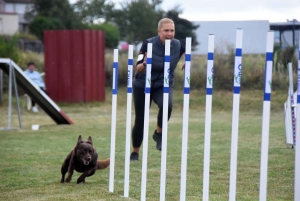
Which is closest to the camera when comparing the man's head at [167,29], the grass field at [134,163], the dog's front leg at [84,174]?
the grass field at [134,163]

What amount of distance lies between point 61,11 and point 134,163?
41859mm

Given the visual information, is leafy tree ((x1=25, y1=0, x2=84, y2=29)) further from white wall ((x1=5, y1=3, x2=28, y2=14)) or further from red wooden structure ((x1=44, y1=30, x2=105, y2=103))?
white wall ((x1=5, y1=3, x2=28, y2=14))

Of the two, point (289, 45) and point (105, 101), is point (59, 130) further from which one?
point (289, 45)

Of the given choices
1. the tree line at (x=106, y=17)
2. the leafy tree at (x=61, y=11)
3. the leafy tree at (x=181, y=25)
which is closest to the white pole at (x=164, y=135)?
the leafy tree at (x=181, y=25)

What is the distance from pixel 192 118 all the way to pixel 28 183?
11.5 m

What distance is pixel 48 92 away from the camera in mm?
22484

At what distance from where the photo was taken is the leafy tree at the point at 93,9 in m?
49.2

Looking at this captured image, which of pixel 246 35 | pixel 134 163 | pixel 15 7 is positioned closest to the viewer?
pixel 134 163

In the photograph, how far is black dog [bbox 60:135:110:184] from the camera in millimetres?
6785

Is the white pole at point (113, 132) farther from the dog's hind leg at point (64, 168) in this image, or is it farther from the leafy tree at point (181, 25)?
the leafy tree at point (181, 25)

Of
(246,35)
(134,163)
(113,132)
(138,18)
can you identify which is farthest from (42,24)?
(113,132)

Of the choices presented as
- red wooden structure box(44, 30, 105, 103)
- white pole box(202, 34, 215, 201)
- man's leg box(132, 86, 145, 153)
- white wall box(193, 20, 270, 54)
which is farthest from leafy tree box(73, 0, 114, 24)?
white pole box(202, 34, 215, 201)

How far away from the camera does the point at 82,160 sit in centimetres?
679

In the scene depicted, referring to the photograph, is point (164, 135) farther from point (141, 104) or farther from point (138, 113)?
point (138, 113)
